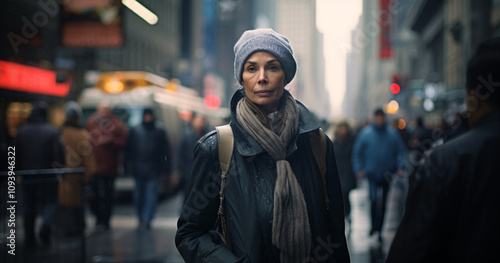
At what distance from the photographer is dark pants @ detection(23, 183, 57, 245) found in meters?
6.62

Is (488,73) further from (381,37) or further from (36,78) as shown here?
(381,37)

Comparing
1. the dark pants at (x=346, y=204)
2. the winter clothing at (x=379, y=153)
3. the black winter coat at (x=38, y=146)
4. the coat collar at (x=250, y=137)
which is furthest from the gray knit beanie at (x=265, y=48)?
the winter clothing at (x=379, y=153)

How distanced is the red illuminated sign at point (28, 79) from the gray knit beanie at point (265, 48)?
15228 millimetres

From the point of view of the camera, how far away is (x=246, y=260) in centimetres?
244

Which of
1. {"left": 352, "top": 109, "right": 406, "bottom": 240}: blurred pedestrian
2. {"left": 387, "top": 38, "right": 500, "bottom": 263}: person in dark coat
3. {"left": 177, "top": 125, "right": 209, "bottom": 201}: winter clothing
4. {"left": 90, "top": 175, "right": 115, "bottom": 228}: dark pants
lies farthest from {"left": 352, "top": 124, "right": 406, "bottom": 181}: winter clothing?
{"left": 387, "top": 38, "right": 500, "bottom": 263}: person in dark coat

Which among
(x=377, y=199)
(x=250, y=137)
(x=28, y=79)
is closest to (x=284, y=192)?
(x=250, y=137)

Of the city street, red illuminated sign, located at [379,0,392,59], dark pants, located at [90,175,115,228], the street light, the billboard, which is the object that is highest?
red illuminated sign, located at [379,0,392,59]

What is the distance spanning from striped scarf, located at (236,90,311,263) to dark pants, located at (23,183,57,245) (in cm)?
461

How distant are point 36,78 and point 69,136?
32.8 ft

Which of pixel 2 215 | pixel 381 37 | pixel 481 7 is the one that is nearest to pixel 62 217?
pixel 2 215

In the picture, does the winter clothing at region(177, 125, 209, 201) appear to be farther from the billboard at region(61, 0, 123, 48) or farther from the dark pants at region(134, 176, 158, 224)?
the billboard at region(61, 0, 123, 48)

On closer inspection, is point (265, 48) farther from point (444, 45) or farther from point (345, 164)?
point (444, 45)

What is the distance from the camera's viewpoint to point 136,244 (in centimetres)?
882

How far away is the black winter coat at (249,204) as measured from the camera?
8.24ft
